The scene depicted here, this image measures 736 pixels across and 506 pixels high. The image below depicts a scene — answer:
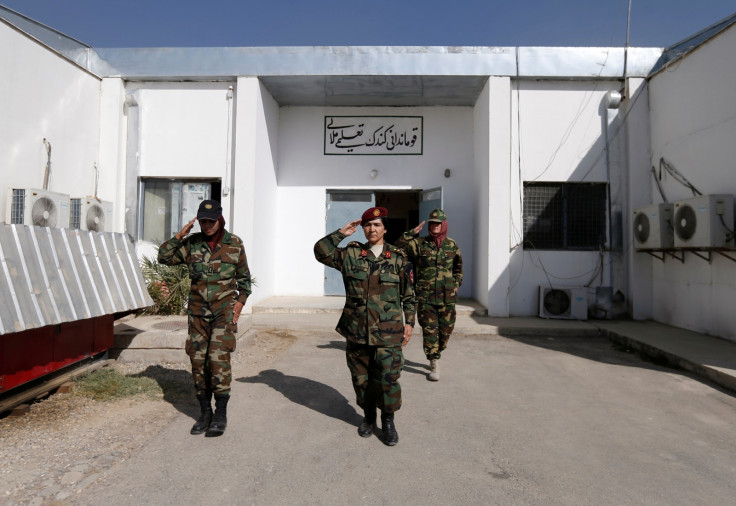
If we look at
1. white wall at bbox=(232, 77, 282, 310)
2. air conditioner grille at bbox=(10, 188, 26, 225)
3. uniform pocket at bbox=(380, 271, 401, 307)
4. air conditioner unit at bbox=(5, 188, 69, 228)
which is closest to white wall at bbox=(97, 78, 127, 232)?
air conditioner unit at bbox=(5, 188, 69, 228)

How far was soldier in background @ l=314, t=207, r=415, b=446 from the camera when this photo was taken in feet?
10.1

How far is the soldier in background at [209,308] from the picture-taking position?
126 inches

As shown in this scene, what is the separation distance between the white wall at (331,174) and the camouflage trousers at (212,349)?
6707 millimetres

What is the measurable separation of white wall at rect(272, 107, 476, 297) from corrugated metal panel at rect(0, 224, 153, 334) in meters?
5.31

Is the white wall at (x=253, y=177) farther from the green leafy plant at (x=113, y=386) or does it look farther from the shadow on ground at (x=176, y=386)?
the green leafy plant at (x=113, y=386)

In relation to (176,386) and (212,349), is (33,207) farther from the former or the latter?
→ (212,349)

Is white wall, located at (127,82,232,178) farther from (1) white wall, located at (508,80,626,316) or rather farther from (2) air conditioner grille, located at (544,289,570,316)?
(2) air conditioner grille, located at (544,289,570,316)

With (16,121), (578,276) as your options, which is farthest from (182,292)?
(578,276)

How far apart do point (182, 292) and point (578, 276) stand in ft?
23.4

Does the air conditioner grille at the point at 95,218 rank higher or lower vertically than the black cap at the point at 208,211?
higher

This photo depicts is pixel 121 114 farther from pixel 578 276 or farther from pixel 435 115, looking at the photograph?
pixel 578 276

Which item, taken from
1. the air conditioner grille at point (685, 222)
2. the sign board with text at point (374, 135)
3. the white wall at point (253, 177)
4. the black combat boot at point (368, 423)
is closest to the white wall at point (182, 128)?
the white wall at point (253, 177)

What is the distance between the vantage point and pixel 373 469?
2.73 m

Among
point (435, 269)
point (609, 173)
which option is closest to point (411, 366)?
point (435, 269)
